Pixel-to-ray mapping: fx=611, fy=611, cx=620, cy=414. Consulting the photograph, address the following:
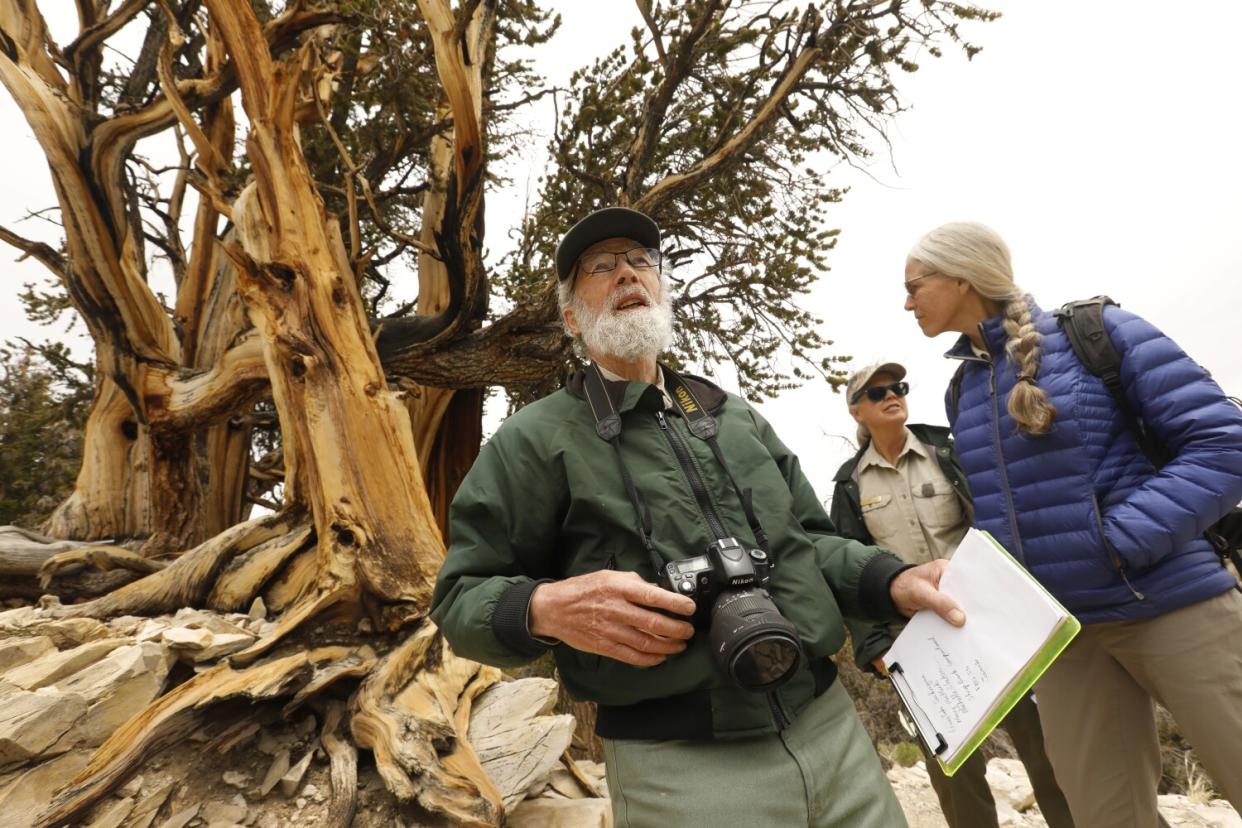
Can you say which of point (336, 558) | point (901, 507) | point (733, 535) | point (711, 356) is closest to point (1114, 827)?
point (901, 507)

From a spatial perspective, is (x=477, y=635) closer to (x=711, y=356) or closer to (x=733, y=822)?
(x=733, y=822)

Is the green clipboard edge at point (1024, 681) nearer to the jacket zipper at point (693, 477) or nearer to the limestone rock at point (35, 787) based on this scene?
the jacket zipper at point (693, 477)

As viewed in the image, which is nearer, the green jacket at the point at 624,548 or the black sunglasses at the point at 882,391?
the green jacket at the point at 624,548

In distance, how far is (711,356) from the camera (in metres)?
7.35

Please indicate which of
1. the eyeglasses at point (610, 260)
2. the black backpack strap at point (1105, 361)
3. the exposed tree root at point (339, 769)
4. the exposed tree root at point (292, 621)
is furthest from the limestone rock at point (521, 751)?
the black backpack strap at point (1105, 361)

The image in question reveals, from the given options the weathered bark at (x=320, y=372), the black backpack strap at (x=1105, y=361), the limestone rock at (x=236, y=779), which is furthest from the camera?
the weathered bark at (x=320, y=372)

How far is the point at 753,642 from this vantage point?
1.05 m

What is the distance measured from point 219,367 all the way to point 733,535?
5.64m

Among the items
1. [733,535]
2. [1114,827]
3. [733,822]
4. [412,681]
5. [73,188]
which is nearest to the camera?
[733,822]

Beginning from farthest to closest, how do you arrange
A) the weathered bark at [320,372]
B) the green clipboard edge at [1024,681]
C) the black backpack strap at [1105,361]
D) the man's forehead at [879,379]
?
1. the weathered bark at [320,372]
2. the man's forehead at [879,379]
3. the black backpack strap at [1105,361]
4. the green clipboard edge at [1024,681]

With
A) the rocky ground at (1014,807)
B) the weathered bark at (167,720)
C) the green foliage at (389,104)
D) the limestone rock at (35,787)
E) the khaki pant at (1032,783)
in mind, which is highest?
the green foliage at (389,104)

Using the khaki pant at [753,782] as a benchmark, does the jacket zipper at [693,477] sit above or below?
above

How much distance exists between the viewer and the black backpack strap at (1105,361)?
173 cm

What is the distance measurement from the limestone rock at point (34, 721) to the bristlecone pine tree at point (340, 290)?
0.83 feet
